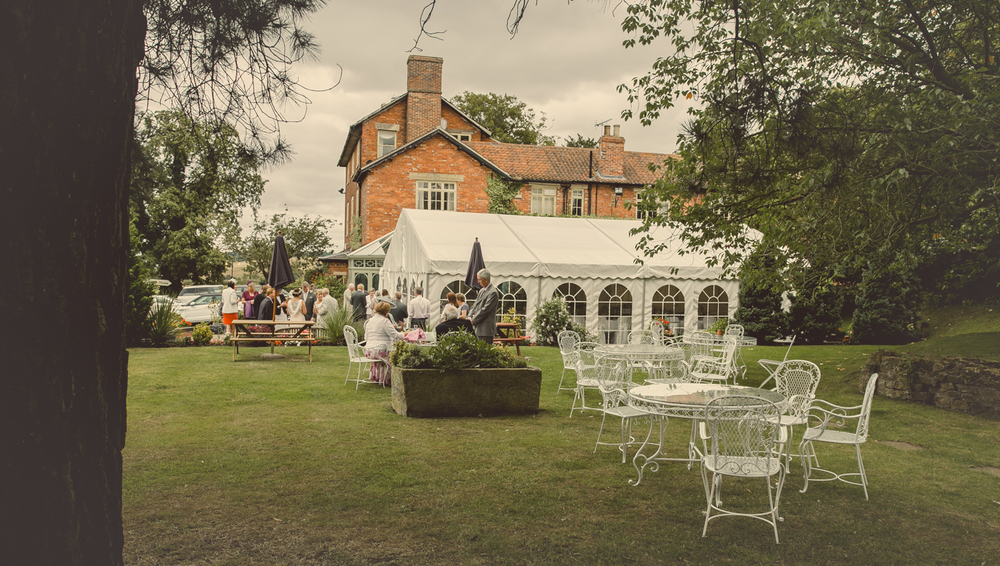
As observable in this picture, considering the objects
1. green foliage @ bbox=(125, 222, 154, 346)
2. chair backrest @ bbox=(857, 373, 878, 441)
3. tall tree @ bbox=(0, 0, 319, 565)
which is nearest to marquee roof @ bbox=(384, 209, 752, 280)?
green foliage @ bbox=(125, 222, 154, 346)

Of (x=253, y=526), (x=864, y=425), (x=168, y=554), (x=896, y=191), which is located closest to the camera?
(x=168, y=554)

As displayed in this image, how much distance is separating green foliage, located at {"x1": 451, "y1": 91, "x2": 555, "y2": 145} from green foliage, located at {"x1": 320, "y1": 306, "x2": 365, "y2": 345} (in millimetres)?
25873

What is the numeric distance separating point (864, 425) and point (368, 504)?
151 inches

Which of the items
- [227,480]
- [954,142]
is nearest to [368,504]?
[227,480]

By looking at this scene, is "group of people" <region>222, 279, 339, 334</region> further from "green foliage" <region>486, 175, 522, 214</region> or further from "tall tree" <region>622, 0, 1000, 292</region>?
"green foliage" <region>486, 175, 522, 214</region>

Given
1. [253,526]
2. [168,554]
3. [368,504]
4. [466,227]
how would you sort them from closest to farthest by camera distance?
[168,554] → [253,526] → [368,504] → [466,227]

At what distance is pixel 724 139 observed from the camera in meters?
5.61

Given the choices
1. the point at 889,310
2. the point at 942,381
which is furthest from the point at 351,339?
the point at 889,310

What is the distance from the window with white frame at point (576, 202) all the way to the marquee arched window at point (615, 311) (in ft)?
41.4

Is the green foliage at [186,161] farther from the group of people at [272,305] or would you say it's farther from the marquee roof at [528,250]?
the marquee roof at [528,250]

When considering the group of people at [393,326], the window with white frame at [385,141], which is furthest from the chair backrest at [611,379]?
the window with white frame at [385,141]

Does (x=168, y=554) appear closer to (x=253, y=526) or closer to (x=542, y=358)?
(x=253, y=526)

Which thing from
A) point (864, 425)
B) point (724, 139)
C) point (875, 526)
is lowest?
point (875, 526)

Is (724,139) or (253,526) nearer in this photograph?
(253,526)
